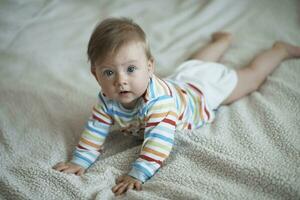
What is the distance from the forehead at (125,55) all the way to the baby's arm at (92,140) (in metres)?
0.19

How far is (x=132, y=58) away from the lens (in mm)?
950

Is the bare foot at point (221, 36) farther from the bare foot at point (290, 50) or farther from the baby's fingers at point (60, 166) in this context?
the baby's fingers at point (60, 166)

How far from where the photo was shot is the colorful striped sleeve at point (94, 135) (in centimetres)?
107

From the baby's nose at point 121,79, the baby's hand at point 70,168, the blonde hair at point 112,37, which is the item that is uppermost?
the blonde hair at point 112,37

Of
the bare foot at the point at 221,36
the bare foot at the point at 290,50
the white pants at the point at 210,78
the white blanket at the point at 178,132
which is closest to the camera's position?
the white blanket at the point at 178,132

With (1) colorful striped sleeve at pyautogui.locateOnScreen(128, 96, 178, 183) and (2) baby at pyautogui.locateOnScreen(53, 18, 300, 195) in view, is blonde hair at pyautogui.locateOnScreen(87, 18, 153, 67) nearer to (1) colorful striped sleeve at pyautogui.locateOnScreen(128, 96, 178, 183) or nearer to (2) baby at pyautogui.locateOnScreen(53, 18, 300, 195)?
(2) baby at pyautogui.locateOnScreen(53, 18, 300, 195)

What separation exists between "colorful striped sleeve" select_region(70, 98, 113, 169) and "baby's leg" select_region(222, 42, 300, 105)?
1.51ft

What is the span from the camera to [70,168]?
40.9 inches

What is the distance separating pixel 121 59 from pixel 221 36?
774 millimetres

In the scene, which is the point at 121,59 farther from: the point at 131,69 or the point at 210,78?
the point at 210,78

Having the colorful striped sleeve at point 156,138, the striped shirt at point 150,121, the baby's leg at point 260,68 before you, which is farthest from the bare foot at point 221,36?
the colorful striped sleeve at point 156,138

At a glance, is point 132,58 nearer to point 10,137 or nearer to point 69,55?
point 10,137

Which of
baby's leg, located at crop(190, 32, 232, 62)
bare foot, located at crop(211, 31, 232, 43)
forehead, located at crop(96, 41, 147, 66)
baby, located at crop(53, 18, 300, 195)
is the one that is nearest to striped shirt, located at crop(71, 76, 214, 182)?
baby, located at crop(53, 18, 300, 195)

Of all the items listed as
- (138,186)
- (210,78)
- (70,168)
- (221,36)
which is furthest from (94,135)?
(221,36)
